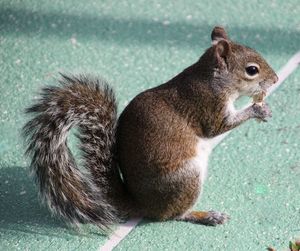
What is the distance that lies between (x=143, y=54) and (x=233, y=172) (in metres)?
1.04

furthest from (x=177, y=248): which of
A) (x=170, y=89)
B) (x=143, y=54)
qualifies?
(x=143, y=54)

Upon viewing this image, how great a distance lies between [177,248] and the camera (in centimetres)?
243

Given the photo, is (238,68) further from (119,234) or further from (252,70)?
(119,234)

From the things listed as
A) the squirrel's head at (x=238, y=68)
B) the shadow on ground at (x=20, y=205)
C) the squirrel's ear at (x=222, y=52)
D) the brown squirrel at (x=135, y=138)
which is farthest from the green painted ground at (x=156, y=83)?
the squirrel's ear at (x=222, y=52)

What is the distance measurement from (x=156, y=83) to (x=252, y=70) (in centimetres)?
90

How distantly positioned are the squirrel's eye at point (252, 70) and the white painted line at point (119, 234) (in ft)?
2.24

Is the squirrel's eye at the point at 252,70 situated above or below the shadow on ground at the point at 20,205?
above

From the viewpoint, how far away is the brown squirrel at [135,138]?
7.68 ft

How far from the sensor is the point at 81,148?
2.40 meters

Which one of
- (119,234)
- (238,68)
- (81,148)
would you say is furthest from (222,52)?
Result: (119,234)

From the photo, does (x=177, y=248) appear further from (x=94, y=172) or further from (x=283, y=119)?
(x=283, y=119)

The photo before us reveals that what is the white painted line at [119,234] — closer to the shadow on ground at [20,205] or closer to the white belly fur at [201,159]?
the shadow on ground at [20,205]

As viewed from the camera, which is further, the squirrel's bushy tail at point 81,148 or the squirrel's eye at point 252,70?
the squirrel's eye at point 252,70

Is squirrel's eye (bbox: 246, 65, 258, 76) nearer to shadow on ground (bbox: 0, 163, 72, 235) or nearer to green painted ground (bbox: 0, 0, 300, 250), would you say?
green painted ground (bbox: 0, 0, 300, 250)
